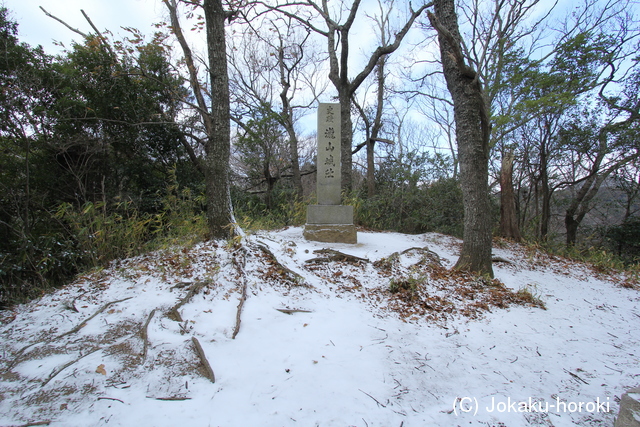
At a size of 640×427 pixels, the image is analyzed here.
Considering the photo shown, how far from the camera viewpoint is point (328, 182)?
19.9ft

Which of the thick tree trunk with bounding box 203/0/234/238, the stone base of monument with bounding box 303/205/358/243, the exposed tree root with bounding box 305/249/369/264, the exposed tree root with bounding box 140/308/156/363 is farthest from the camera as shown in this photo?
the stone base of monument with bounding box 303/205/358/243

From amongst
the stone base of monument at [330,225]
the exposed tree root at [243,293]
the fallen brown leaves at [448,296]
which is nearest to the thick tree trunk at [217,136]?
the exposed tree root at [243,293]

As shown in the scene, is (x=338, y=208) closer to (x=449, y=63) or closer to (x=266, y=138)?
(x=449, y=63)

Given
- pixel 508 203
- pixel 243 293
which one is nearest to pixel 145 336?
pixel 243 293

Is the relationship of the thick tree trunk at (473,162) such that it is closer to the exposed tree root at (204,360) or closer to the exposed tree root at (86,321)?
the exposed tree root at (204,360)

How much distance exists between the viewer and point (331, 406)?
1.83m

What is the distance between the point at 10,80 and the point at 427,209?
968cm

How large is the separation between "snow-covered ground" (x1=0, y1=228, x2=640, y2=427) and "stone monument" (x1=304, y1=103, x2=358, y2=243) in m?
1.83

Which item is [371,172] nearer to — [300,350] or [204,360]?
[300,350]

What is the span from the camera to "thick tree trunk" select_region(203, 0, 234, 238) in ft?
14.0

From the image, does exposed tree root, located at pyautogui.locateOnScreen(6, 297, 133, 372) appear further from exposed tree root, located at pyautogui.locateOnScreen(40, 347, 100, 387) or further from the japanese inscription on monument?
the japanese inscription on monument

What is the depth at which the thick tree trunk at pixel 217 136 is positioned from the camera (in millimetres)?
4270

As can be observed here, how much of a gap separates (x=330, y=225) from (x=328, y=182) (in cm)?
95

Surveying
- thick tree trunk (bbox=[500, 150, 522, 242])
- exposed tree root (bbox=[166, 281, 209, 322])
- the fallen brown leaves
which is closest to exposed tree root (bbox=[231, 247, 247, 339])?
exposed tree root (bbox=[166, 281, 209, 322])
